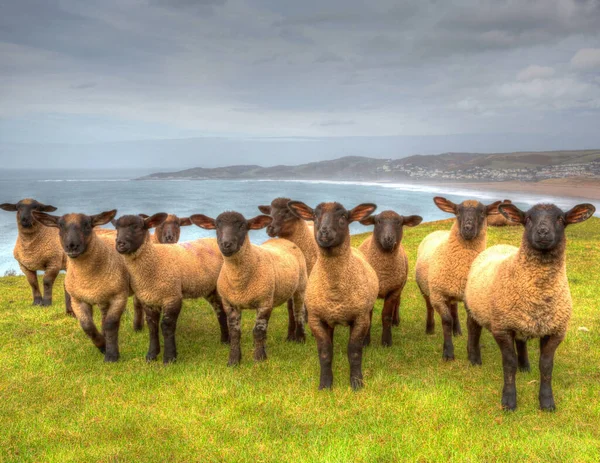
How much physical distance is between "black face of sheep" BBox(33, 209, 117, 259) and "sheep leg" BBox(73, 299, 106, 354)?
98 cm

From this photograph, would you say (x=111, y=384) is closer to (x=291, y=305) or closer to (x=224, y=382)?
(x=224, y=382)

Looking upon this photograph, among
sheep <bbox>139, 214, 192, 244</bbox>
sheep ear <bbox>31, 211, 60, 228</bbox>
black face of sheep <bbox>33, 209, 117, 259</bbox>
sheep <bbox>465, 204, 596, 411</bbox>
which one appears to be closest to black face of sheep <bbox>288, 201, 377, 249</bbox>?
sheep <bbox>465, 204, 596, 411</bbox>

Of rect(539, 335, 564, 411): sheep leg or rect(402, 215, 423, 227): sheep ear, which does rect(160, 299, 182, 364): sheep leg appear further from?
rect(539, 335, 564, 411): sheep leg

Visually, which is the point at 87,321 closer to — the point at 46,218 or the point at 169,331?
the point at 169,331

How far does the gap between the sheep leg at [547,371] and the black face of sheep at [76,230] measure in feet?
24.3

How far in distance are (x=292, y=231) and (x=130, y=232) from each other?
3.88 meters

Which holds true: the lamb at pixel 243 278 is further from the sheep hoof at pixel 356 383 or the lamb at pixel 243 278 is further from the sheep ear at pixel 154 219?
the sheep hoof at pixel 356 383

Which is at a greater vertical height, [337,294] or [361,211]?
[361,211]

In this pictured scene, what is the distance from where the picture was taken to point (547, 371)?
6266 millimetres

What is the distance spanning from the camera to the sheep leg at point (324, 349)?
698 cm

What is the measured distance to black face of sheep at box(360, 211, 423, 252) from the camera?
28.9 feet

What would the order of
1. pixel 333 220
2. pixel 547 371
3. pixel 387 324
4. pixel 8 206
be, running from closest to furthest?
1. pixel 547 371
2. pixel 333 220
3. pixel 387 324
4. pixel 8 206

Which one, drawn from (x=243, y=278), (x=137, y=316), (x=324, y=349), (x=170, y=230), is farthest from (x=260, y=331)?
(x=170, y=230)

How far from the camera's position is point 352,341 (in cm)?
706
